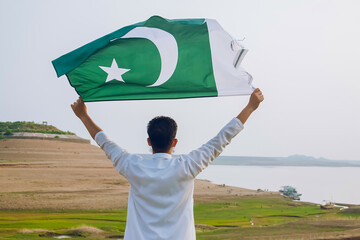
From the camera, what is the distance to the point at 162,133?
296 cm

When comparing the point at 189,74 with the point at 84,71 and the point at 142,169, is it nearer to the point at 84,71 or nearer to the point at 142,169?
the point at 84,71

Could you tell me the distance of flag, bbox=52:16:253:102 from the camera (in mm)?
4434

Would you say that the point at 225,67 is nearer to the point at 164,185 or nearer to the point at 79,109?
the point at 79,109

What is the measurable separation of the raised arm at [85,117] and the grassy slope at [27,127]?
63357 mm

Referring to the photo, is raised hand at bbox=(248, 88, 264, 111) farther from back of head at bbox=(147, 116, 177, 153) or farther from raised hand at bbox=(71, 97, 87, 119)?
raised hand at bbox=(71, 97, 87, 119)

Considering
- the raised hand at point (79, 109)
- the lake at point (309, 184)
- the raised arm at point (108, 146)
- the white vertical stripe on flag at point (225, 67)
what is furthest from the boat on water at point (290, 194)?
the raised arm at point (108, 146)

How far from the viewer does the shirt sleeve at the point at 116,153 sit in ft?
9.56

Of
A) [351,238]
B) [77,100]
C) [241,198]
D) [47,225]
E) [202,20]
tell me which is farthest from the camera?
[241,198]

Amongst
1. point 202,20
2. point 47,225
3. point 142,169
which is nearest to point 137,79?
point 202,20

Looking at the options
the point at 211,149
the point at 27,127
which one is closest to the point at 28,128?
the point at 27,127

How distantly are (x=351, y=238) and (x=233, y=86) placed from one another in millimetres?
9899

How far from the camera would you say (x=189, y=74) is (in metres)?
4.50

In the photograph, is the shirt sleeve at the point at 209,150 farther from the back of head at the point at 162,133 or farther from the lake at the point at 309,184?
the lake at the point at 309,184

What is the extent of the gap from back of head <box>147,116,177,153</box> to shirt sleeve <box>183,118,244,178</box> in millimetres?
164
